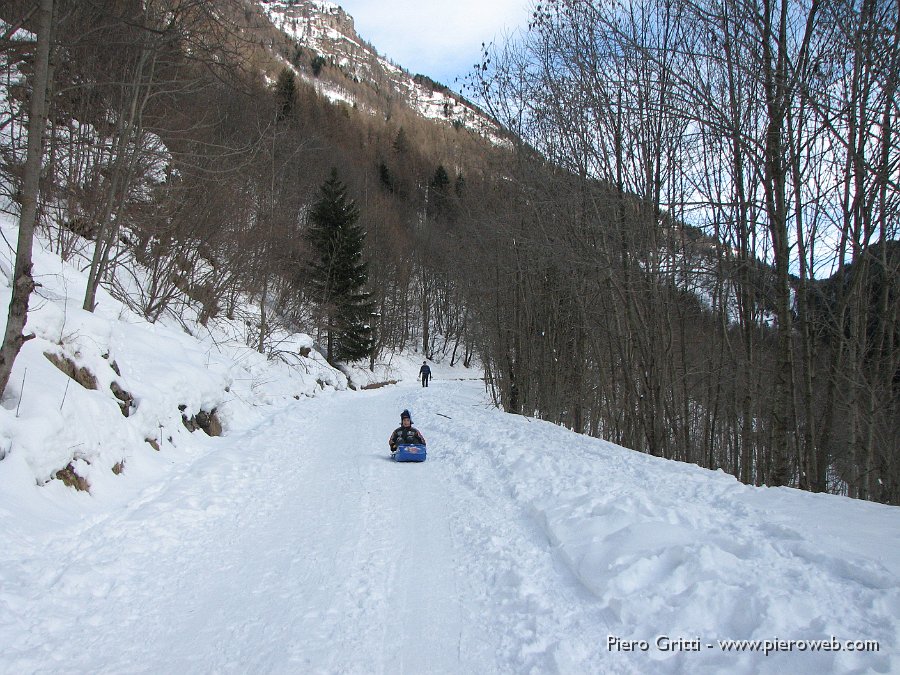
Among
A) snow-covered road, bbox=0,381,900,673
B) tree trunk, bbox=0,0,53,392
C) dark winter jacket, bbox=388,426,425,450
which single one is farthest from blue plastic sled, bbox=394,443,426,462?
tree trunk, bbox=0,0,53,392

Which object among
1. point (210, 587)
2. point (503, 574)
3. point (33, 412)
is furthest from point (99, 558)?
point (503, 574)

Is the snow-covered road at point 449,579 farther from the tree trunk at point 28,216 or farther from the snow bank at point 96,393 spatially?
the tree trunk at point 28,216

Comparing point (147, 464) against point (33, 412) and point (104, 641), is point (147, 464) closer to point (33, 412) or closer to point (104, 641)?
point (33, 412)

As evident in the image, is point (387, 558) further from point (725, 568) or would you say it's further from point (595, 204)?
point (595, 204)

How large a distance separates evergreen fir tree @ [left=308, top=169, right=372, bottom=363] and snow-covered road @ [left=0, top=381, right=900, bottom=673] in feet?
74.0

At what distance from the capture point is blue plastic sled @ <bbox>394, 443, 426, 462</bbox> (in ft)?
28.9

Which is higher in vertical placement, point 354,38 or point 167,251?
point 354,38

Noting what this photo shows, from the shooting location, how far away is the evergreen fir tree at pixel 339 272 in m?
28.3

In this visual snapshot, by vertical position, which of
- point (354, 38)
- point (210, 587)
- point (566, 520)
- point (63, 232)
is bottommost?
point (210, 587)

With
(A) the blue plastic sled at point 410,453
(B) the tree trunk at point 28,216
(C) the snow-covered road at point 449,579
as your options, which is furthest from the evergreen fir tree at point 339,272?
(B) the tree trunk at point 28,216

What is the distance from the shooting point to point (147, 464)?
6680mm

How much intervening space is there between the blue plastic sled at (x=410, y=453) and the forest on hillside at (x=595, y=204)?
15.6 feet

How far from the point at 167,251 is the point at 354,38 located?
152191 mm

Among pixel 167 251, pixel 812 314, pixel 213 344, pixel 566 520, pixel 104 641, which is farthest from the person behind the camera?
pixel 213 344
